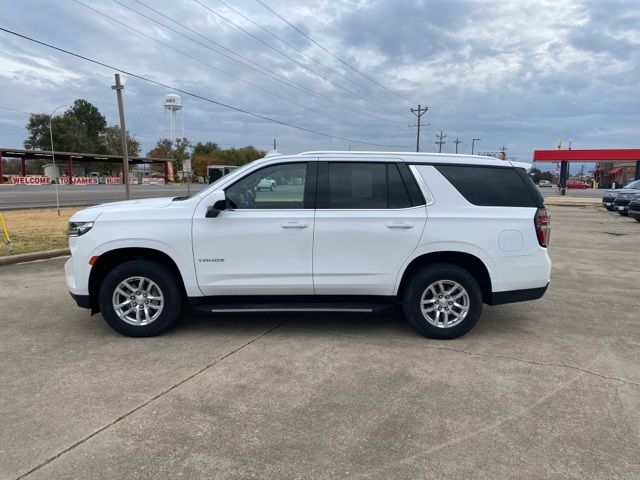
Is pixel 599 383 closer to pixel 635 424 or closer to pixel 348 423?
pixel 635 424

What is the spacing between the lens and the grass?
9927mm

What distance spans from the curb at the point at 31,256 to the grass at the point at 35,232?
0.91 feet

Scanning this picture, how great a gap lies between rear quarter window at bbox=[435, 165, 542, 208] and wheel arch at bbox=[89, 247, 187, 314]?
2929 mm

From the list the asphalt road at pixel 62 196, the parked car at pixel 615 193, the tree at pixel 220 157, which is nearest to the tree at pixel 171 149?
the tree at pixel 220 157

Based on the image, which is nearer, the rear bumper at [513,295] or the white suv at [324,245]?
the white suv at [324,245]

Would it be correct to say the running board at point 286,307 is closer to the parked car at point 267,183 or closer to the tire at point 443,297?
the tire at point 443,297

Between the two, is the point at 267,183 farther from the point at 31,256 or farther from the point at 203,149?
the point at 203,149

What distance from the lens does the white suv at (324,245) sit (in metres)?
→ 4.83

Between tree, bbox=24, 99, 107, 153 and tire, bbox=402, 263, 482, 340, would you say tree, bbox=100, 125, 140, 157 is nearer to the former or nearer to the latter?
tree, bbox=24, 99, 107, 153

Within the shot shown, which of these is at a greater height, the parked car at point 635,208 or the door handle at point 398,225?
the door handle at point 398,225

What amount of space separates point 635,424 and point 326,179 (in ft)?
10.8

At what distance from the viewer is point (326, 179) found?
4.99 m

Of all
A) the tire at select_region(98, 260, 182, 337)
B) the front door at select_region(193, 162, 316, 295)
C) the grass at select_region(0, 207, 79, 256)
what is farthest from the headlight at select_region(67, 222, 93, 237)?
the grass at select_region(0, 207, 79, 256)

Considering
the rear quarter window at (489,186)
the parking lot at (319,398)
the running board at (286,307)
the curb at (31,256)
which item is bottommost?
the parking lot at (319,398)
